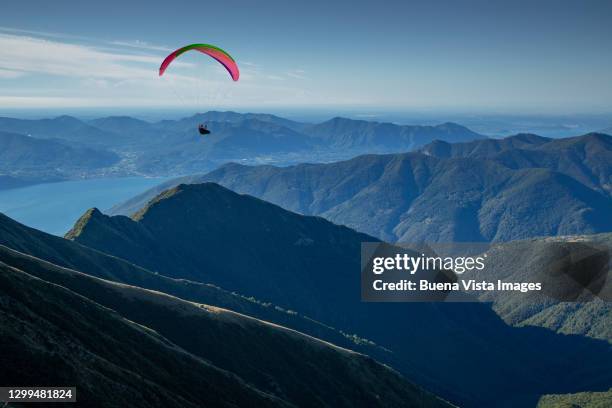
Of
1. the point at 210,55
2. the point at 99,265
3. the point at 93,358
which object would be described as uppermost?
the point at 210,55

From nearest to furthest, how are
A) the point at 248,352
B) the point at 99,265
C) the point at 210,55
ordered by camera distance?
the point at 210,55 < the point at 248,352 < the point at 99,265

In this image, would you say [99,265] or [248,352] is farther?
[99,265]

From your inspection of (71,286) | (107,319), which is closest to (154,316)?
(71,286)

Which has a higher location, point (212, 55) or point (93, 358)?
point (212, 55)

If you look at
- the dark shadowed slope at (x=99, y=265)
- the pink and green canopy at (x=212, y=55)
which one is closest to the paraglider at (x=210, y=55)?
the pink and green canopy at (x=212, y=55)

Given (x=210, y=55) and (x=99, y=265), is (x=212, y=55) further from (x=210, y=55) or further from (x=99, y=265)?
(x=99, y=265)

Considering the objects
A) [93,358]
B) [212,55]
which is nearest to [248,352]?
[93,358]

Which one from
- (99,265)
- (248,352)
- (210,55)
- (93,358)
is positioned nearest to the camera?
(93,358)
